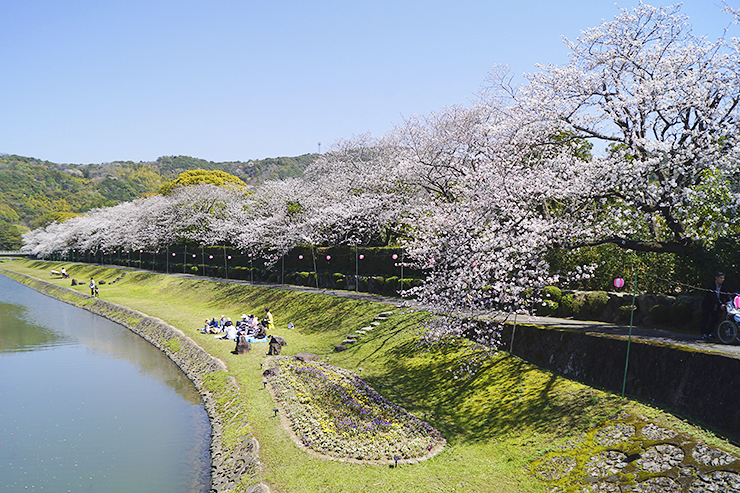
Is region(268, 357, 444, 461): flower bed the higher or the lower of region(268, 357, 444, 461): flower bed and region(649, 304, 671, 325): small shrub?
the lower

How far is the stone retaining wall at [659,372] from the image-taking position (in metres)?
8.48

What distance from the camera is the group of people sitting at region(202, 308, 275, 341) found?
22328mm

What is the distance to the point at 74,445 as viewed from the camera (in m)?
13.4

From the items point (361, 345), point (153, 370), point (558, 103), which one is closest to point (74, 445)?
point (153, 370)

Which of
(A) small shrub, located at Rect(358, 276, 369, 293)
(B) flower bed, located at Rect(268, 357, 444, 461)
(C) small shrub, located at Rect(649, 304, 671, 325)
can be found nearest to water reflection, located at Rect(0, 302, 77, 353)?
(A) small shrub, located at Rect(358, 276, 369, 293)

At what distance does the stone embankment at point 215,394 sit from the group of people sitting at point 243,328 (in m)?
1.39

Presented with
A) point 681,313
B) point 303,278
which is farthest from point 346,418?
point 303,278

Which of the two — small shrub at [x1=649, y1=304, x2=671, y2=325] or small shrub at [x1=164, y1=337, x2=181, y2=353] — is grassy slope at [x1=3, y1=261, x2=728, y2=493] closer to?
small shrub at [x1=164, y1=337, x2=181, y2=353]

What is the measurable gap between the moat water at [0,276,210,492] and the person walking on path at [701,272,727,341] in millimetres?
12580

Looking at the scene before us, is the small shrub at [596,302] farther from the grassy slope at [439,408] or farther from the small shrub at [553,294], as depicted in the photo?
the grassy slope at [439,408]

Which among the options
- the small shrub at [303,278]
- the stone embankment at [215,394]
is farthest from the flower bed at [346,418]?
the small shrub at [303,278]

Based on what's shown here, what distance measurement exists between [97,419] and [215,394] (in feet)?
12.2

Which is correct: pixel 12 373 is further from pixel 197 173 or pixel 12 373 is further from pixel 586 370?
pixel 197 173

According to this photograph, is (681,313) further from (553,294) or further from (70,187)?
(70,187)
